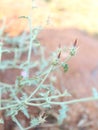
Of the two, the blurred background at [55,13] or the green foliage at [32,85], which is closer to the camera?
the green foliage at [32,85]

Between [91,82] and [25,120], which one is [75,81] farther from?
[25,120]

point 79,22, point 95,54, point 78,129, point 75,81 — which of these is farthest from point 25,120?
point 79,22

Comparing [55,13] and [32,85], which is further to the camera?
[55,13]

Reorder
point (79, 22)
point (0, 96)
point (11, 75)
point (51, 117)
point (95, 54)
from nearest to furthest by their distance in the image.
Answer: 1. point (0, 96)
2. point (51, 117)
3. point (11, 75)
4. point (95, 54)
5. point (79, 22)

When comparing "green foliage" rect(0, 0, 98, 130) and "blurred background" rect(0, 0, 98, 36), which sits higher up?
"blurred background" rect(0, 0, 98, 36)

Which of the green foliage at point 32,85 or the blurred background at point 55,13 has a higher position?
the blurred background at point 55,13

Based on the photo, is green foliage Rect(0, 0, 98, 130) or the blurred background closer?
green foliage Rect(0, 0, 98, 130)

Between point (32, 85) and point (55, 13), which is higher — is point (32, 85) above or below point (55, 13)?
below

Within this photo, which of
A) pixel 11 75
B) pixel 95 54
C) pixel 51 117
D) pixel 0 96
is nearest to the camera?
pixel 0 96
